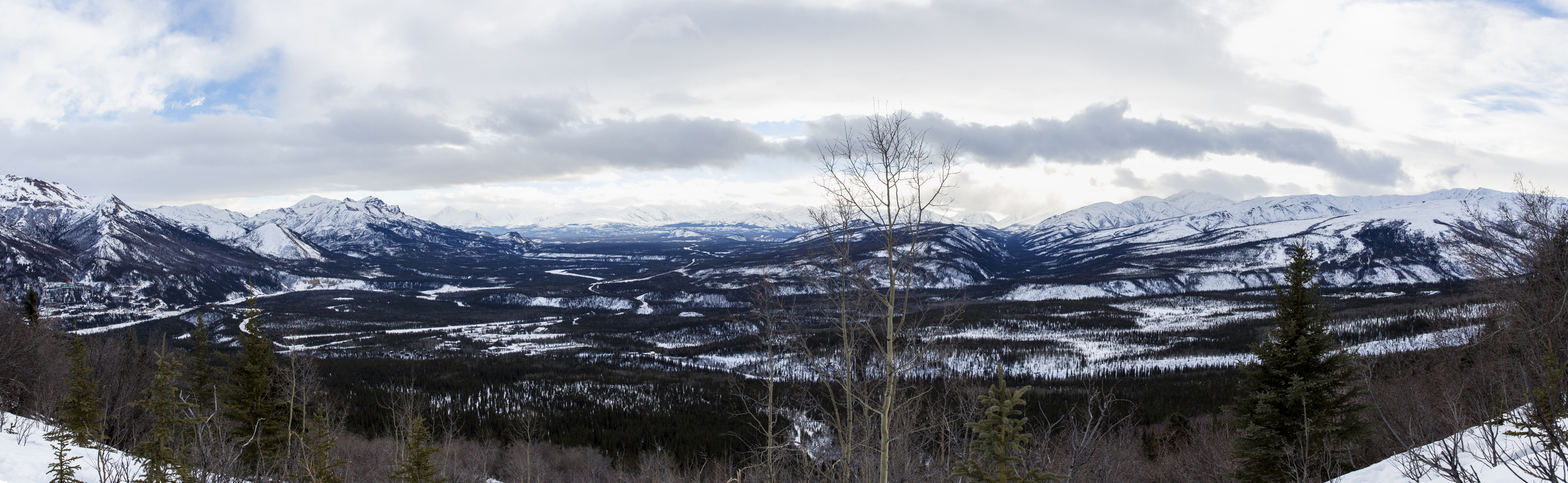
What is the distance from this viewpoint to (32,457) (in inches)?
630

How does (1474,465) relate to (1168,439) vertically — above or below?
above

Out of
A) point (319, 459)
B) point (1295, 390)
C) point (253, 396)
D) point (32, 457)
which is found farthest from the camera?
point (253, 396)

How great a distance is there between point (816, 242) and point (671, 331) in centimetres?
14248

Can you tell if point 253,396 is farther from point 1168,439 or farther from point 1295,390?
point 1168,439

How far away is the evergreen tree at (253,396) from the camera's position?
25.7 metres

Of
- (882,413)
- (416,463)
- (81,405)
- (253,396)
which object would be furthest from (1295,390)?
(81,405)

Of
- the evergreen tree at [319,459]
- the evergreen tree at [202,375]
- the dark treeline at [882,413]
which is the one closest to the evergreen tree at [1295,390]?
the dark treeline at [882,413]

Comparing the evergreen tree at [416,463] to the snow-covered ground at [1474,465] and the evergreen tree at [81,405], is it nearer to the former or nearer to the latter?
the evergreen tree at [81,405]

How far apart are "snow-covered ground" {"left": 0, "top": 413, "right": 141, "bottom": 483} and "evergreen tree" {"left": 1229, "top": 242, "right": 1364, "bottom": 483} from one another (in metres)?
26.7

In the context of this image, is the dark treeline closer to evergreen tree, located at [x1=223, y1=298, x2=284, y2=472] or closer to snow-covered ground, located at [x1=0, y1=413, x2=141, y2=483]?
evergreen tree, located at [x1=223, y1=298, x2=284, y2=472]

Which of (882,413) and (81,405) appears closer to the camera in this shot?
(882,413)

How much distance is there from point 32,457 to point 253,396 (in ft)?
34.7

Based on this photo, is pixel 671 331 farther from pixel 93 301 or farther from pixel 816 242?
pixel 93 301

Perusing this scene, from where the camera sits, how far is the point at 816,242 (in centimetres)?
1404
